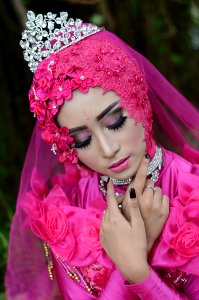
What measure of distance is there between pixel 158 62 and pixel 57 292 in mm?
1949

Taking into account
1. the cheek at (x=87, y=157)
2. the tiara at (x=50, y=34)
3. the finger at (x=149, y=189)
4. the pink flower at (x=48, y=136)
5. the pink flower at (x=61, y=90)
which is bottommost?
the finger at (x=149, y=189)

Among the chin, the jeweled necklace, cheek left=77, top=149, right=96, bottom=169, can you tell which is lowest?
the jeweled necklace

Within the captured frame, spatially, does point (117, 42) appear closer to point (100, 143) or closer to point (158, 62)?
point (100, 143)

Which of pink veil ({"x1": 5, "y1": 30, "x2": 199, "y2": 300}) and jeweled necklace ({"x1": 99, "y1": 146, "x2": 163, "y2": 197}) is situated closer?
jeweled necklace ({"x1": 99, "y1": 146, "x2": 163, "y2": 197})

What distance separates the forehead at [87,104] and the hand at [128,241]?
273 mm

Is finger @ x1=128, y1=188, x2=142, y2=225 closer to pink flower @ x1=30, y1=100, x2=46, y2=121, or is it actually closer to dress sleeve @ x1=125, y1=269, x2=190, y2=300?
dress sleeve @ x1=125, y1=269, x2=190, y2=300

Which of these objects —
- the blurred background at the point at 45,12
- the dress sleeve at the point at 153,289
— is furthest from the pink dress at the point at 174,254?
the blurred background at the point at 45,12

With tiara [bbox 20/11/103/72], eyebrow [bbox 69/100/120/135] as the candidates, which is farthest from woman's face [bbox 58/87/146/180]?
tiara [bbox 20/11/103/72]

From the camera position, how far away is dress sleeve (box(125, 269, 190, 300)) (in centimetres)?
147

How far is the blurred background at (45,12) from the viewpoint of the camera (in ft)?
10.3

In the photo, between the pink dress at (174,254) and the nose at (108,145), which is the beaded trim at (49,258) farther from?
the nose at (108,145)

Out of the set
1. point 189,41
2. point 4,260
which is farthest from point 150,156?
point 189,41

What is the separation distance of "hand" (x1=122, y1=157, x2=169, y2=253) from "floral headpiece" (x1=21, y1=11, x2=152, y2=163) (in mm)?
119

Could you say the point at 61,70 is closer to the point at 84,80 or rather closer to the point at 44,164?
the point at 84,80
